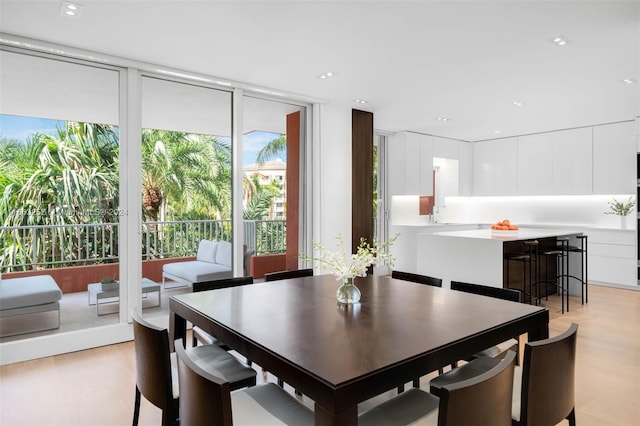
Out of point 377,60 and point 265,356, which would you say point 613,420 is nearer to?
point 265,356

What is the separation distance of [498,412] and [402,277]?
1.79 meters

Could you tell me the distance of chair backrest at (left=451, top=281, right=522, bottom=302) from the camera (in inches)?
Answer: 92.1

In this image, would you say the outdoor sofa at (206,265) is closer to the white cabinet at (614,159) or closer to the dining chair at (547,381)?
the dining chair at (547,381)

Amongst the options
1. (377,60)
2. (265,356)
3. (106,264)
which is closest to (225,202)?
(106,264)

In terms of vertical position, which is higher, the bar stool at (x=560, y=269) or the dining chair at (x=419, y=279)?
the dining chair at (x=419, y=279)

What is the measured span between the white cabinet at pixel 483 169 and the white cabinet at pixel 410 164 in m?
1.44

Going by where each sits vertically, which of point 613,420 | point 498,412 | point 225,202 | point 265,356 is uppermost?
point 225,202

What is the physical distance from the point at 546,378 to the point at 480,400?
430 millimetres

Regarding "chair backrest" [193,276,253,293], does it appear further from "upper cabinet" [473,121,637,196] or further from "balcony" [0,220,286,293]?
"upper cabinet" [473,121,637,196]

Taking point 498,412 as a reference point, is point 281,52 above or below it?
above

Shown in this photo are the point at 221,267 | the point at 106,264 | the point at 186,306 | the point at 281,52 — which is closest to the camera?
the point at 186,306

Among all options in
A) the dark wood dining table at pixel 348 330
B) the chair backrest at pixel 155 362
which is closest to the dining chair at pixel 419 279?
the dark wood dining table at pixel 348 330

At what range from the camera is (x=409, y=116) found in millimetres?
6164

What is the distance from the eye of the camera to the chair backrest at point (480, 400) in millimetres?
1141
